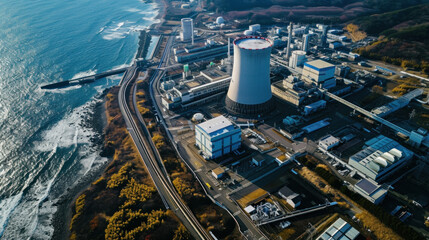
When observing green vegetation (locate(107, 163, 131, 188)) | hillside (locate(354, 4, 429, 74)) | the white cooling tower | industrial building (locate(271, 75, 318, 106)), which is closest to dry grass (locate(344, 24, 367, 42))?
hillside (locate(354, 4, 429, 74))

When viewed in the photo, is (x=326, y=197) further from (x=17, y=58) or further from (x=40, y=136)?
(x=17, y=58)

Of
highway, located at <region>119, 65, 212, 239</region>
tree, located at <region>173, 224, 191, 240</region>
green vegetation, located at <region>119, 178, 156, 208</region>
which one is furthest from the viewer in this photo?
green vegetation, located at <region>119, 178, 156, 208</region>

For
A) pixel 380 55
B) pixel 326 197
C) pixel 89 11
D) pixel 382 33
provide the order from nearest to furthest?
pixel 326 197
pixel 380 55
pixel 382 33
pixel 89 11

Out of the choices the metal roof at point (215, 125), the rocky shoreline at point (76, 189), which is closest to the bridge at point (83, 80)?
the rocky shoreline at point (76, 189)

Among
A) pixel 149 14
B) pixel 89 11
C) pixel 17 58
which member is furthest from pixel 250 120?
pixel 89 11

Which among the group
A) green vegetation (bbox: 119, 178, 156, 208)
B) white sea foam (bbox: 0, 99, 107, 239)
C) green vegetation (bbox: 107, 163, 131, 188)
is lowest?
white sea foam (bbox: 0, 99, 107, 239)

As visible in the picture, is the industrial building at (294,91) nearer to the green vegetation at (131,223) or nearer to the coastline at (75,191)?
the green vegetation at (131,223)

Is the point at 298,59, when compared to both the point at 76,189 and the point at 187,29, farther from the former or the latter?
the point at 76,189

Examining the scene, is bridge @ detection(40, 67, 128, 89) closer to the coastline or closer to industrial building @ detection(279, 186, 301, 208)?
the coastline
